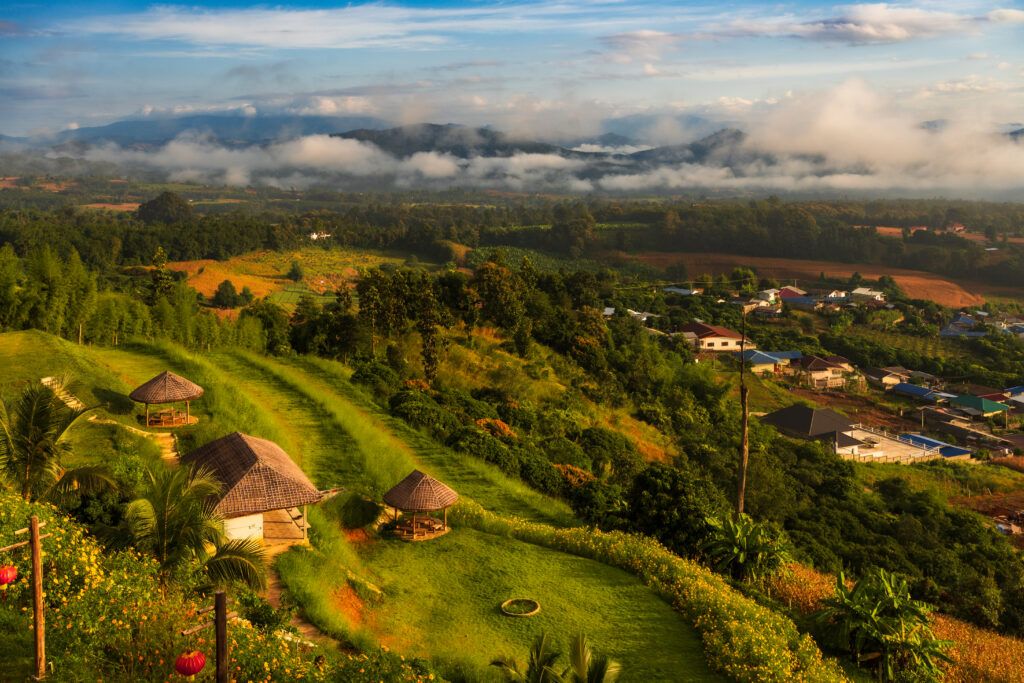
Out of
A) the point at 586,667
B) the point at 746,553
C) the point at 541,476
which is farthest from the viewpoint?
the point at 541,476

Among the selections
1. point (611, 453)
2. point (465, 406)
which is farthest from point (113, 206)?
point (611, 453)

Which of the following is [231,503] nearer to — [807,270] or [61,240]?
[61,240]

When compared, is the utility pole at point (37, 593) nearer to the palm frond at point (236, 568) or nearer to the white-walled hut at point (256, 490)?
the palm frond at point (236, 568)

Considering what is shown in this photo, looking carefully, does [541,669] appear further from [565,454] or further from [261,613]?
[565,454]

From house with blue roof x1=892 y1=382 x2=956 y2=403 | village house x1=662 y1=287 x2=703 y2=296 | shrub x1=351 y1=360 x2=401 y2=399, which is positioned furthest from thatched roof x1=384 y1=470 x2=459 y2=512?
village house x1=662 y1=287 x2=703 y2=296

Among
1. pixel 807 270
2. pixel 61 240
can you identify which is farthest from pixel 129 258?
pixel 807 270

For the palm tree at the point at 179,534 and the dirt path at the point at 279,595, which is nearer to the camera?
the palm tree at the point at 179,534

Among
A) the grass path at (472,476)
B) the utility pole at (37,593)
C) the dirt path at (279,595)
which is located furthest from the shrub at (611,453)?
the utility pole at (37,593)
